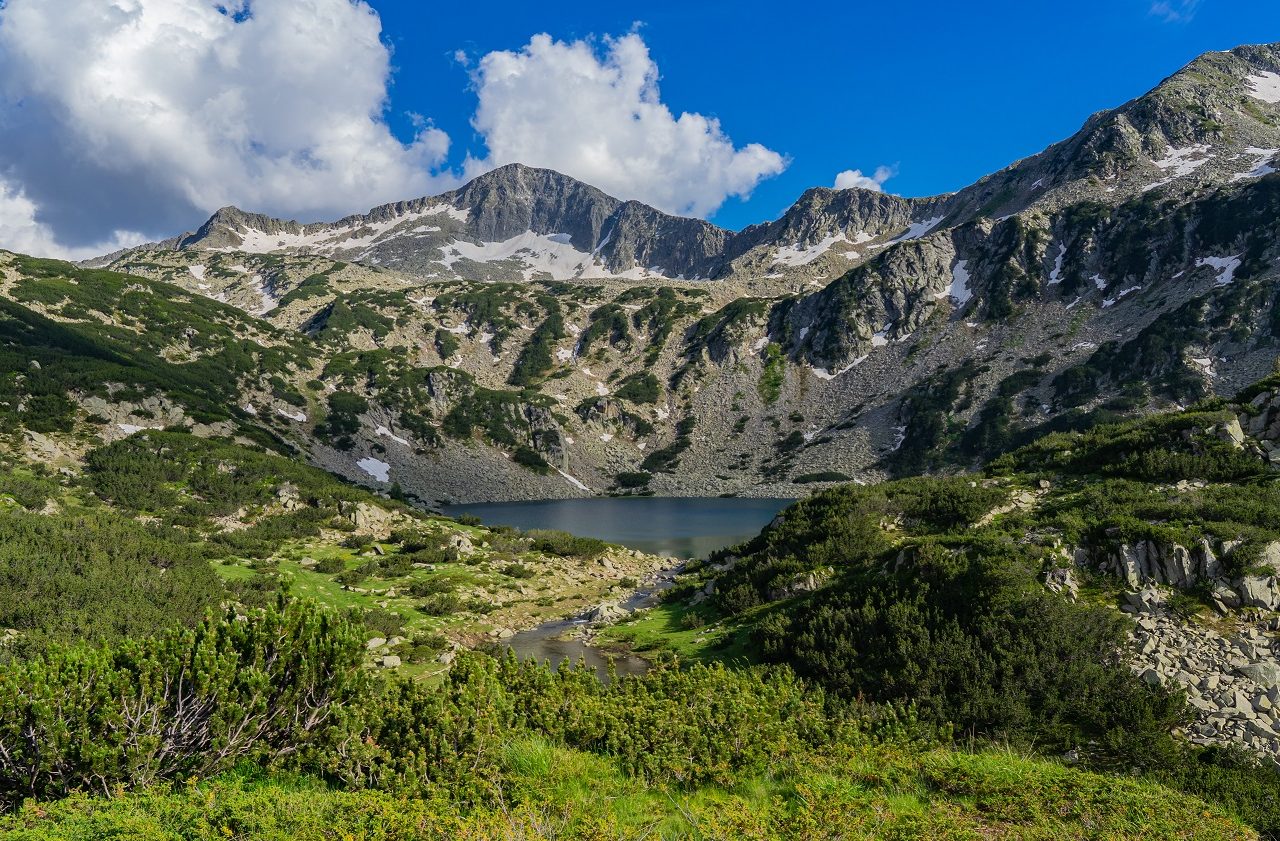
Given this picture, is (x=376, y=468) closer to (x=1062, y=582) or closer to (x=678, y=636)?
(x=678, y=636)

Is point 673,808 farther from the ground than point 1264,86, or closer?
closer

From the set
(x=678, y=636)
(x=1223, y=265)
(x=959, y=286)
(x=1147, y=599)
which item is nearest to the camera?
(x=1147, y=599)

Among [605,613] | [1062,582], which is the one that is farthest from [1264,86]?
[605,613]

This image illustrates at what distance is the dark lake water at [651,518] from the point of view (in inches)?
2275

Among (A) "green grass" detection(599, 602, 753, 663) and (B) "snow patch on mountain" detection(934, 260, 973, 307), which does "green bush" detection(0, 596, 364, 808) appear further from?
(B) "snow patch on mountain" detection(934, 260, 973, 307)

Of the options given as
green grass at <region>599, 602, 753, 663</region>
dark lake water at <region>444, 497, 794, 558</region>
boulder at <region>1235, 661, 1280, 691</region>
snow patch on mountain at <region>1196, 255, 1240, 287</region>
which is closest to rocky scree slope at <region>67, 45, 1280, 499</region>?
snow patch on mountain at <region>1196, 255, 1240, 287</region>

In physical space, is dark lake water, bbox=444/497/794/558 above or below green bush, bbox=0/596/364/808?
above

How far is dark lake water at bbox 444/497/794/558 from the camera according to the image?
57.8 metres

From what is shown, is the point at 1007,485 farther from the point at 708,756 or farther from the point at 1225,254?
the point at 1225,254

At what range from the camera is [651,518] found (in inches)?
3041

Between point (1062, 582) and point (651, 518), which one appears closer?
point (1062, 582)

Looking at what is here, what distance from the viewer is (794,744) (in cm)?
904

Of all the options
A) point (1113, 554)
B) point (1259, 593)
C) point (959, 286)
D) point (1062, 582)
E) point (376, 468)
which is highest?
point (959, 286)

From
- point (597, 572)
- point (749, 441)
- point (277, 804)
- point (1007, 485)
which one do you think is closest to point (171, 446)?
point (597, 572)
